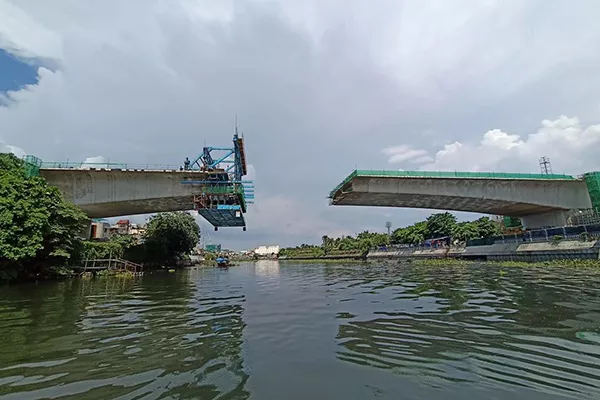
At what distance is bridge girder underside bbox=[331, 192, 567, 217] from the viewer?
36.4 meters

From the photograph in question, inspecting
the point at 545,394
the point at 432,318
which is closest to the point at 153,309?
the point at 432,318

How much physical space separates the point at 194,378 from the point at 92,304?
1064 centimetres

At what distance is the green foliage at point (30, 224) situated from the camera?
2080cm

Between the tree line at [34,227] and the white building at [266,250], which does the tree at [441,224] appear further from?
the white building at [266,250]

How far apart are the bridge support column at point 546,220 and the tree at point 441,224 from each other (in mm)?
24680

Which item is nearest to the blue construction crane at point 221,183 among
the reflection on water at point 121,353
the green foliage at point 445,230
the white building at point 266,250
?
the reflection on water at point 121,353

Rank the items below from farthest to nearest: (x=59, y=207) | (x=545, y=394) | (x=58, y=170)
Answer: (x=58, y=170) < (x=59, y=207) < (x=545, y=394)

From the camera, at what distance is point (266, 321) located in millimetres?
9031

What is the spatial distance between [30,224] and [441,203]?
3860cm

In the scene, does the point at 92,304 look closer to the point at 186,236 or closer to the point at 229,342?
the point at 229,342

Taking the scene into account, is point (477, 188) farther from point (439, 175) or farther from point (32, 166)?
point (32, 166)

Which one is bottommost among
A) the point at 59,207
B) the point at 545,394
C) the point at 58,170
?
the point at 545,394

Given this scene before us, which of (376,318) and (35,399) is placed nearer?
(35,399)

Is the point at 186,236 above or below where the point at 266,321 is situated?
above
